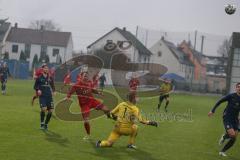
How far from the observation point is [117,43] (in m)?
82.3

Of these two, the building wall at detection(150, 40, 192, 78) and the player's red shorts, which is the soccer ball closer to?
the player's red shorts

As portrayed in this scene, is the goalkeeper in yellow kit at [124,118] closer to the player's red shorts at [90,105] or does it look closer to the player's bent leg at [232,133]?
the player's red shorts at [90,105]

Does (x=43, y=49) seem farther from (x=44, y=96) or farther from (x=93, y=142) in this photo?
(x=93, y=142)

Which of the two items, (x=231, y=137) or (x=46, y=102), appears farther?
(x=46, y=102)

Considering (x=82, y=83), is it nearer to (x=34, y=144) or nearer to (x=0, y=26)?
(x=34, y=144)

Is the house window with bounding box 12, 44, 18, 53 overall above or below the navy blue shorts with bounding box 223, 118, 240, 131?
above

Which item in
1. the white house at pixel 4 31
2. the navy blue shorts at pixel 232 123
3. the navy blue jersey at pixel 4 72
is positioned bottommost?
the navy blue shorts at pixel 232 123

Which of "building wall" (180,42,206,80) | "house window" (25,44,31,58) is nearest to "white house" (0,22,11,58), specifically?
"house window" (25,44,31,58)

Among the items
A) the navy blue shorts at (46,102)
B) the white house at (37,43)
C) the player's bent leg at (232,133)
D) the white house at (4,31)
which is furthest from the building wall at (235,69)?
the player's bent leg at (232,133)

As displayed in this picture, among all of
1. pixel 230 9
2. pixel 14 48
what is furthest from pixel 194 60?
pixel 230 9

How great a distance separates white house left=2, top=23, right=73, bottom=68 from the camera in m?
91.4

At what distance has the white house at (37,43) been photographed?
9138 centimetres

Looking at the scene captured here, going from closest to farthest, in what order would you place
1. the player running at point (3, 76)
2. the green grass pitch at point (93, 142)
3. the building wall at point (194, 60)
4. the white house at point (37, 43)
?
1. the green grass pitch at point (93, 142)
2. the player running at point (3, 76)
3. the white house at point (37, 43)
4. the building wall at point (194, 60)

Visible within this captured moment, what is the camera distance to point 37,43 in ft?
305
